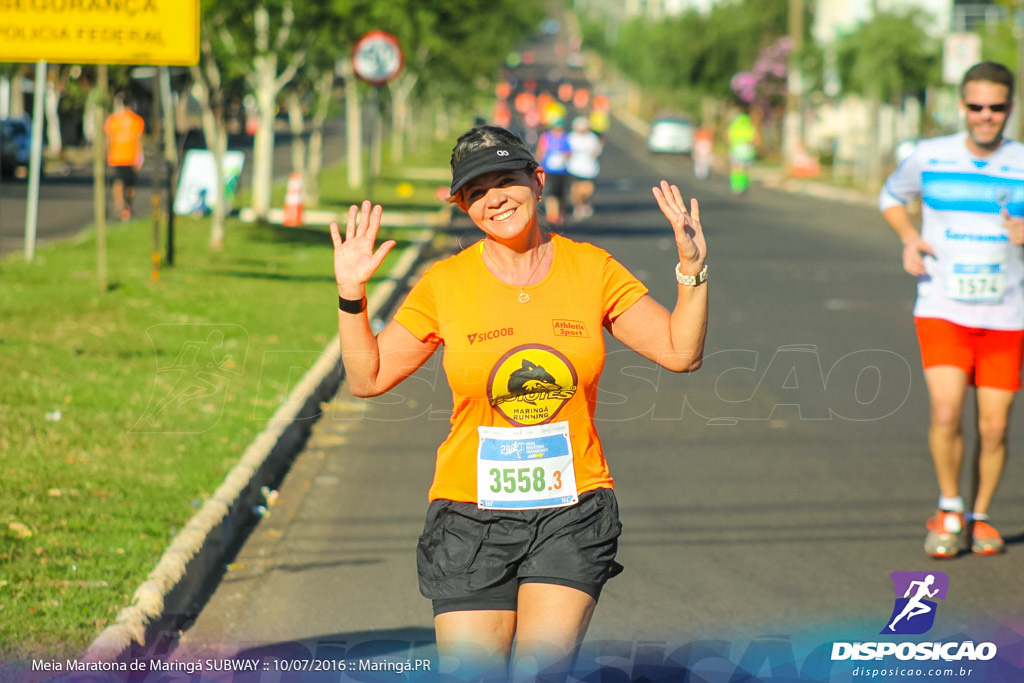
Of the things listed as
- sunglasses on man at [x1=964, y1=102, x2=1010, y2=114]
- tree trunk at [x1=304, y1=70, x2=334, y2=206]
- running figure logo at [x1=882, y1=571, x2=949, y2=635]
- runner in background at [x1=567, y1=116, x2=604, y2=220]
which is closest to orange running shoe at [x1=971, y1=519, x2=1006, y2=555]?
running figure logo at [x1=882, y1=571, x2=949, y2=635]

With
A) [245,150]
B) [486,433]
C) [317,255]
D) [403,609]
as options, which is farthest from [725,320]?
[245,150]

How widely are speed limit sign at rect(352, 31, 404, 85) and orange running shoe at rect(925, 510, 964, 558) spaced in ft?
50.3

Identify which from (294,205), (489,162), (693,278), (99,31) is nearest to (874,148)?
(294,205)

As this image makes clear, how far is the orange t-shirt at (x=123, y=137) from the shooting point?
970 inches

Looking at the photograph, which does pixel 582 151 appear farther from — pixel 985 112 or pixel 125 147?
pixel 985 112

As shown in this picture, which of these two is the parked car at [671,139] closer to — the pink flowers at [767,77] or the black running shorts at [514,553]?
the pink flowers at [767,77]

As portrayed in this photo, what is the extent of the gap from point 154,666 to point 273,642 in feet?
1.72

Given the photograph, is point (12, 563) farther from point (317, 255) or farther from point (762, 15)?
point (762, 15)

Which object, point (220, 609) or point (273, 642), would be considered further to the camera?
point (220, 609)

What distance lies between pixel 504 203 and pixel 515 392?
1.56 ft

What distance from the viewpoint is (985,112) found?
634 centimetres

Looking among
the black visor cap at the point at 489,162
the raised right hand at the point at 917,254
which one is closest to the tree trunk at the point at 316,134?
the raised right hand at the point at 917,254

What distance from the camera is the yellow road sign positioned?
13.9m

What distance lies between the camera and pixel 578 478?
12.4 ft
